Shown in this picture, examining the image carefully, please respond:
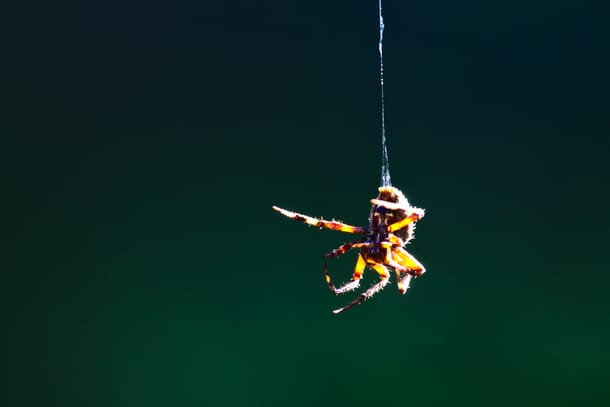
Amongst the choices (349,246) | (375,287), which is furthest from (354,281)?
(349,246)

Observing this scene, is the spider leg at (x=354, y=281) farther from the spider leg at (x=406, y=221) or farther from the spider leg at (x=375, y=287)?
the spider leg at (x=406, y=221)

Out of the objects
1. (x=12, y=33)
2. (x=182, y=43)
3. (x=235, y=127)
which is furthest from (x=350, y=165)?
(x=12, y=33)

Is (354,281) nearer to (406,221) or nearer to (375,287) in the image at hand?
(375,287)

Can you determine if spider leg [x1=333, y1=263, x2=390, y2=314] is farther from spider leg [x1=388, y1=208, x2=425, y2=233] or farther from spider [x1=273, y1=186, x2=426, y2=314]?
spider leg [x1=388, y1=208, x2=425, y2=233]

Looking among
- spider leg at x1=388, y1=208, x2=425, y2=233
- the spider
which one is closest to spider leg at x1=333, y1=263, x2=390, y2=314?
the spider

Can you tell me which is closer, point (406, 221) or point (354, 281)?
point (406, 221)

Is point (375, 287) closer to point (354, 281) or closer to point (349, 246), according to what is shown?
point (354, 281)

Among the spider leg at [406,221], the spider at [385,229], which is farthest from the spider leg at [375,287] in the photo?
the spider leg at [406,221]

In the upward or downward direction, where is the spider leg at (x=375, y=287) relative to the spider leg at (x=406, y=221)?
downward
